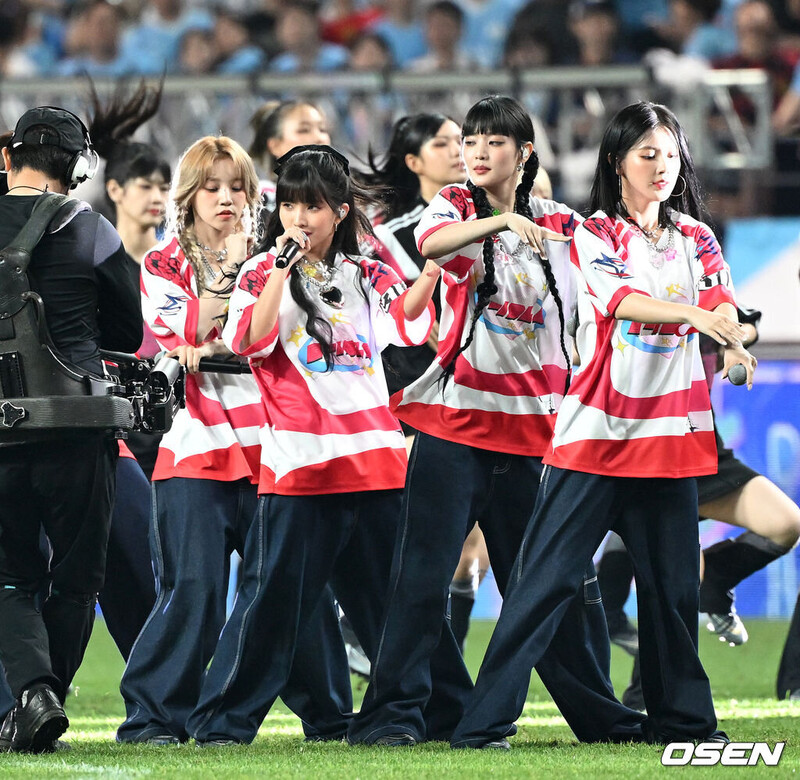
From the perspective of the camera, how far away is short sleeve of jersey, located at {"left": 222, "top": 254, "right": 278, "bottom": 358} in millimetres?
4738

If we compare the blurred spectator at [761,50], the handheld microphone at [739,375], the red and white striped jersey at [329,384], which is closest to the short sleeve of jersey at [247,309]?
the red and white striped jersey at [329,384]

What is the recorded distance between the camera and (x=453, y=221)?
463cm

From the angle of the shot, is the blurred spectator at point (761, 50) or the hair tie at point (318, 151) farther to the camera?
the blurred spectator at point (761, 50)

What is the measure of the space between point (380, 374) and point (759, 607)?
4.93m

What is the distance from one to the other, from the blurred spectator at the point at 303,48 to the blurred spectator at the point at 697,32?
8.77ft

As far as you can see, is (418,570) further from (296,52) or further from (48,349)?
(296,52)

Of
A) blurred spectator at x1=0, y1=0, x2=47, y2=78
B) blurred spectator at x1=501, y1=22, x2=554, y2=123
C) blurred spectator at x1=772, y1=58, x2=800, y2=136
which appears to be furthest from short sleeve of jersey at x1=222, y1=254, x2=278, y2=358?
blurred spectator at x1=0, y1=0, x2=47, y2=78

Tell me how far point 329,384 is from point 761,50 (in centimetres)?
796

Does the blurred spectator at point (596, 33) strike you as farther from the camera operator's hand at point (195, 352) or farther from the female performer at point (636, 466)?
the female performer at point (636, 466)

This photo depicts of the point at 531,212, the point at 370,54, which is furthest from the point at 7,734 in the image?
the point at 370,54

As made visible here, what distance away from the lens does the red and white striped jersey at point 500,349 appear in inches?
185

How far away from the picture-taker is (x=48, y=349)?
4.61 meters

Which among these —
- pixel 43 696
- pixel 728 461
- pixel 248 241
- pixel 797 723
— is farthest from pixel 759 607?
pixel 43 696

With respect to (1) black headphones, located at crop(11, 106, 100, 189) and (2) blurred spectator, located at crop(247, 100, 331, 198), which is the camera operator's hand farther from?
(2) blurred spectator, located at crop(247, 100, 331, 198)
